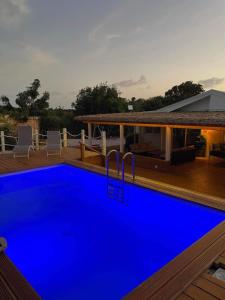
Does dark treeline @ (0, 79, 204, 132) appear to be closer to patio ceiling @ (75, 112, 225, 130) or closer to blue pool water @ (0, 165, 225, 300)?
patio ceiling @ (75, 112, 225, 130)

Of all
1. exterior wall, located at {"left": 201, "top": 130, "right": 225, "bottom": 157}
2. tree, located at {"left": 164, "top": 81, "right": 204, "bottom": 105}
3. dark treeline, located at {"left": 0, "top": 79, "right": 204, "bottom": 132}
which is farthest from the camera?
tree, located at {"left": 164, "top": 81, "right": 204, "bottom": 105}

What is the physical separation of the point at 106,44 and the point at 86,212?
12.6 meters

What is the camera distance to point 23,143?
10555 millimetres

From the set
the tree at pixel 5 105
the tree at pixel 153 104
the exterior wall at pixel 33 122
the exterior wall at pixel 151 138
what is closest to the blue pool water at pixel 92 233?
the exterior wall at pixel 151 138

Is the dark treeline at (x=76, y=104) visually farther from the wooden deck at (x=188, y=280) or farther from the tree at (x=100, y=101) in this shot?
the wooden deck at (x=188, y=280)

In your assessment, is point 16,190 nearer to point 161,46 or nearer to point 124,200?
point 124,200

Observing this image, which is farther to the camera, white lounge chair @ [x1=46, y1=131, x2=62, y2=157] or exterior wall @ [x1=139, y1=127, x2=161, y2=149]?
exterior wall @ [x1=139, y1=127, x2=161, y2=149]

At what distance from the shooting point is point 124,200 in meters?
6.72

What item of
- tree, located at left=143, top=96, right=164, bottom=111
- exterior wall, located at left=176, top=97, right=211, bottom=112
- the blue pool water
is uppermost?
tree, located at left=143, top=96, right=164, bottom=111

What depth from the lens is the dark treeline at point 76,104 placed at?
19.6 metres

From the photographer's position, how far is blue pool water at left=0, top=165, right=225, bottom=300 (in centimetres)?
403

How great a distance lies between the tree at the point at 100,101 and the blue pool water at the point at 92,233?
763 inches

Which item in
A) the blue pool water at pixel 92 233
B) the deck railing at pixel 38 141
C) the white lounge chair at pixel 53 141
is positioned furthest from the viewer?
the deck railing at pixel 38 141

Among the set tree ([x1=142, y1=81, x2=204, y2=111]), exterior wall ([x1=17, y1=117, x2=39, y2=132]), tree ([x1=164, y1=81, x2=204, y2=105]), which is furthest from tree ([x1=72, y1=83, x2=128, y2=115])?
tree ([x1=164, y1=81, x2=204, y2=105])
